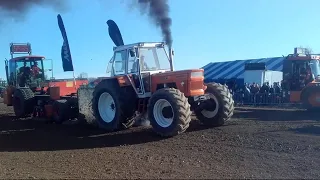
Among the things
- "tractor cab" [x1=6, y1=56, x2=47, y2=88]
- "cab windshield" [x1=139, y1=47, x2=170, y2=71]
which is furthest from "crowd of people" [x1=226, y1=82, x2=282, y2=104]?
"tractor cab" [x1=6, y1=56, x2=47, y2=88]

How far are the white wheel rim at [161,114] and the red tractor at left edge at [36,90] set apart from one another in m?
4.72

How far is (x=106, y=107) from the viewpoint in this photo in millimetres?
13008

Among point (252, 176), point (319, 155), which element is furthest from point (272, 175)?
point (319, 155)

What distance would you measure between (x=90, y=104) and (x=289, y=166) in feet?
26.6

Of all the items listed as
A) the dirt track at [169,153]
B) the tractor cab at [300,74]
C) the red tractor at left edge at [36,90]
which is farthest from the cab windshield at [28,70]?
the tractor cab at [300,74]

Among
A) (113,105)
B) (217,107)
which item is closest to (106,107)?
(113,105)

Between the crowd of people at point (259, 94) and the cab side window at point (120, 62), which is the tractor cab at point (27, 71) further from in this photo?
the crowd of people at point (259, 94)

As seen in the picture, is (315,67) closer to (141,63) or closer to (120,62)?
(141,63)

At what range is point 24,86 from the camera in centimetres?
1848

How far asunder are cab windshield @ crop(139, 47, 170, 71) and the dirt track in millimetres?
1912

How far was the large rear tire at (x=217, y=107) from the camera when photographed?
11.9 meters

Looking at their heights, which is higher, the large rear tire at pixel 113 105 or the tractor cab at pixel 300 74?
the tractor cab at pixel 300 74

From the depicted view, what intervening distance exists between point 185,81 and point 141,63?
5.23 ft

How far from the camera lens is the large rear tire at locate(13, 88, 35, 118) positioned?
56.2 ft
